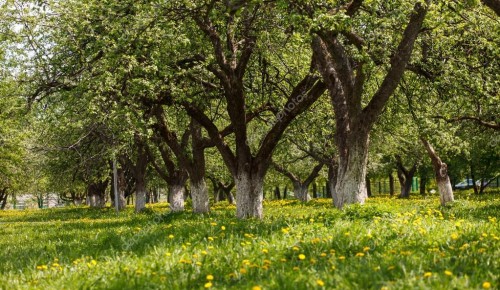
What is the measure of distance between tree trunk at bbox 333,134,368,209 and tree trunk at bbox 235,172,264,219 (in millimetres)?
3869

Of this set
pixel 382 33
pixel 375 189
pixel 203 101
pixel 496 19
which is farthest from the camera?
Answer: pixel 375 189

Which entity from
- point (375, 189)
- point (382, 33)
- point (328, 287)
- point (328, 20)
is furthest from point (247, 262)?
point (375, 189)

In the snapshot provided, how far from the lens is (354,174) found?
13203 mm

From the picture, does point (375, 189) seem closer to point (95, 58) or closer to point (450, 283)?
point (95, 58)

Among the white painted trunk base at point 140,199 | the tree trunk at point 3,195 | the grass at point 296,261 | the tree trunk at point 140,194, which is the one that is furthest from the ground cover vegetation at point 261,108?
the tree trunk at point 3,195

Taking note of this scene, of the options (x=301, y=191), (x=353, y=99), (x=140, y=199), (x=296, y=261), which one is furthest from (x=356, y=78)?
(x=301, y=191)

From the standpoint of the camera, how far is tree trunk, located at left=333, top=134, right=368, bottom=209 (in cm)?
1302

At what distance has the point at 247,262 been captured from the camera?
241 inches

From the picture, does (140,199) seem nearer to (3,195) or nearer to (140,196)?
(140,196)

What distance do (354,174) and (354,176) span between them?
0.18 feet

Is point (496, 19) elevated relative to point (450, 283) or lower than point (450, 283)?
elevated

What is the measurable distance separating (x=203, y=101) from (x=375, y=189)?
9337cm

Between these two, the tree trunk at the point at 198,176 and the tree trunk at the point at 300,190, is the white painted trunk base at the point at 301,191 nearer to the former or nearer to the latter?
the tree trunk at the point at 300,190

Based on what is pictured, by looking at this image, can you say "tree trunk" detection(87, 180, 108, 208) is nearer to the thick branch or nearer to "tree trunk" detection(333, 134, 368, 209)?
"tree trunk" detection(333, 134, 368, 209)
